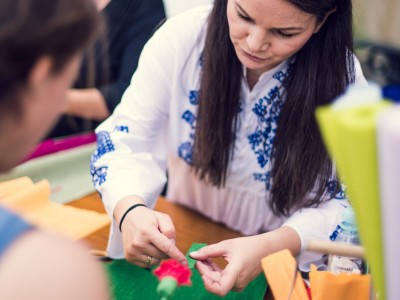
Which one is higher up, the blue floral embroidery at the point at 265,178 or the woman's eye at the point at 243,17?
the woman's eye at the point at 243,17

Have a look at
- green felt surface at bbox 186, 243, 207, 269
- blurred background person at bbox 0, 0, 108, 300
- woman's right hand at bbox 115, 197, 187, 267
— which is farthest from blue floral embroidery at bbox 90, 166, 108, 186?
blurred background person at bbox 0, 0, 108, 300

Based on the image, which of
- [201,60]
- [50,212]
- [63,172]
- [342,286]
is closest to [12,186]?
[50,212]

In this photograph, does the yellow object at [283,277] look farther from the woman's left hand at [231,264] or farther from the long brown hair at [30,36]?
the long brown hair at [30,36]

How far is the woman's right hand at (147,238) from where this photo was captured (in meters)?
0.91

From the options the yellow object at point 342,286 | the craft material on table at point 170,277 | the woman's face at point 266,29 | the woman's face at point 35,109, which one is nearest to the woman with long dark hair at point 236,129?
the woman's face at point 266,29

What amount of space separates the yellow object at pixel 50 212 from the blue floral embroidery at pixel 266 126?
371 millimetres

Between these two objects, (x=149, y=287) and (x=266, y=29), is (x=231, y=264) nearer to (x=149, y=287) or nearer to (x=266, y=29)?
(x=149, y=287)

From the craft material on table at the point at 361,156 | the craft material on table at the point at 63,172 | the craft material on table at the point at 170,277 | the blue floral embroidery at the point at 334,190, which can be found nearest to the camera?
the craft material on table at the point at 361,156

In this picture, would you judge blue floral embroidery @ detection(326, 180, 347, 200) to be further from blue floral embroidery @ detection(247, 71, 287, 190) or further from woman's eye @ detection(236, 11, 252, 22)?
woman's eye @ detection(236, 11, 252, 22)

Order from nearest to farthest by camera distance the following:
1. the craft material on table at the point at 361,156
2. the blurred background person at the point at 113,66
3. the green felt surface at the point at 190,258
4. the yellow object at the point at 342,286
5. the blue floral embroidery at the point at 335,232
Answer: the craft material on table at the point at 361,156
the yellow object at the point at 342,286
the green felt surface at the point at 190,258
the blue floral embroidery at the point at 335,232
the blurred background person at the point at 113,66

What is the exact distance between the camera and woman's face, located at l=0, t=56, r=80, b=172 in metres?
0.54

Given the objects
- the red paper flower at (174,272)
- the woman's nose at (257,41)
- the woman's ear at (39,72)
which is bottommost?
the red paper flower at (174,272)

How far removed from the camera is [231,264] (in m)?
0.90

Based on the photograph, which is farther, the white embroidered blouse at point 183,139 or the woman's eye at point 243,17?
the white embroidered blouse at point 183,139
